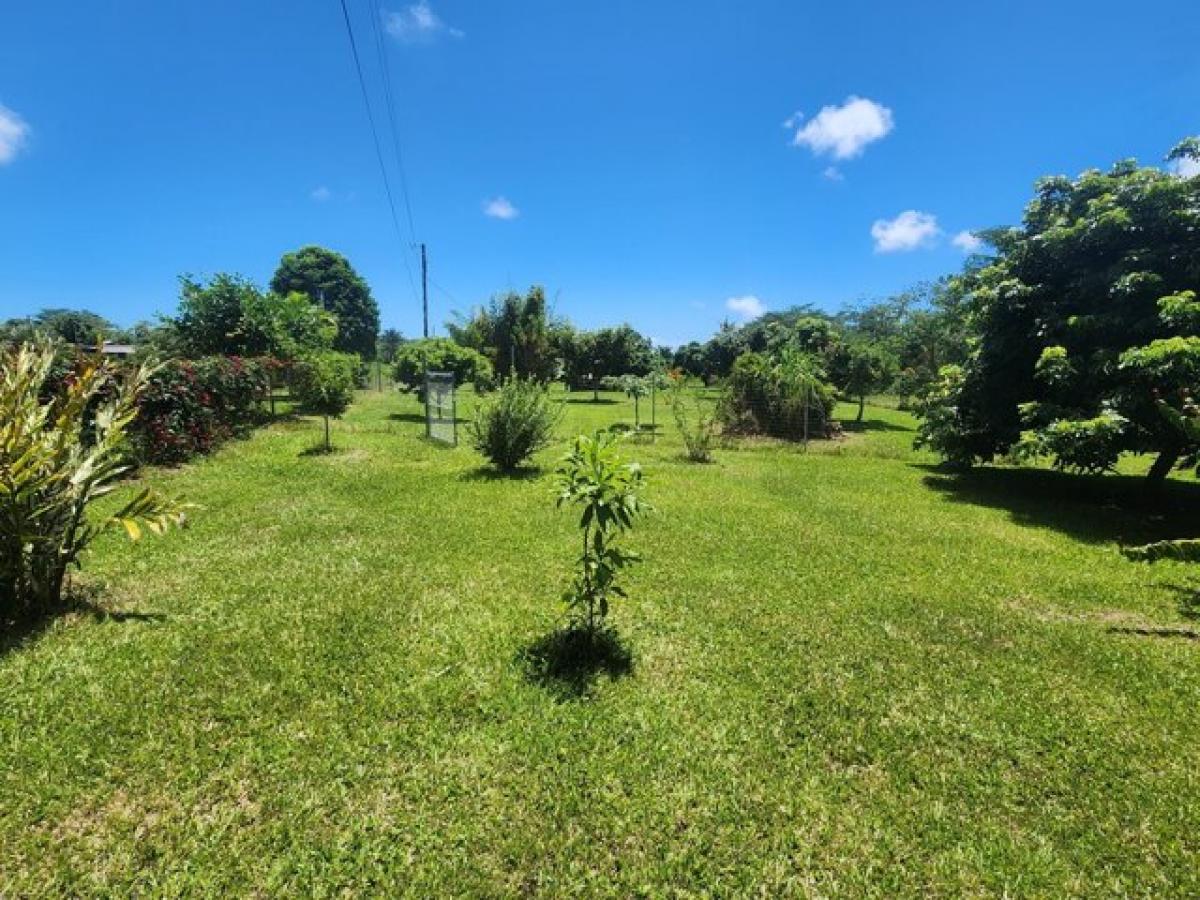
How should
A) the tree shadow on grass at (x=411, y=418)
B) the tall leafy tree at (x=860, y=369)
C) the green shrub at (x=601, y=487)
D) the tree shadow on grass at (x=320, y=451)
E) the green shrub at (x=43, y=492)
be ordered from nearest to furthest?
the green shrub at (x=601, y=487) < the green shrub at (x=43, y=492) < the tree shadow on grass at (x=320, y=451) < the tree shadow on grass at (x=411, y=418) < the tall leafy tree at (x=860, y=369)

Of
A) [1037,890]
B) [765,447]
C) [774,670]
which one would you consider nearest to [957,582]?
[774,670]

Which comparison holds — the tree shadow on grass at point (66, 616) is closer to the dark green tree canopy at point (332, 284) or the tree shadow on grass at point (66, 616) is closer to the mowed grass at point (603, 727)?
the mowed grass at point (603, 727)

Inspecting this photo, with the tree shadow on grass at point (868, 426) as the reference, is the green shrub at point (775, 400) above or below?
above

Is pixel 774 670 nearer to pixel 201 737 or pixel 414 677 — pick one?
pixel 414 677

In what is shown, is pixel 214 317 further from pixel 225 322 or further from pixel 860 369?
pixel 860 369

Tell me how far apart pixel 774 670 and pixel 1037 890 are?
5.50ft

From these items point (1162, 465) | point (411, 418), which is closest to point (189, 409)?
point (411, 418)

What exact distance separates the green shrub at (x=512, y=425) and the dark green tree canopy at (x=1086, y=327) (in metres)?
7.12

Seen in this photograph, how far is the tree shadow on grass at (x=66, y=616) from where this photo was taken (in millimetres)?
3781

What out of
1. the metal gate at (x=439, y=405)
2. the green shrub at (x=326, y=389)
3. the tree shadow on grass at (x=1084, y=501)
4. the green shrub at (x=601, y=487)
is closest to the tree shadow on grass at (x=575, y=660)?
the green shrub at (x=601, y=487)

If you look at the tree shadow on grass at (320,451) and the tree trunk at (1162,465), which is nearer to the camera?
the tree trunk at (1162,465)

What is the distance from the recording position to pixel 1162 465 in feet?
27.2

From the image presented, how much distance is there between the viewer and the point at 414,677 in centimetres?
359

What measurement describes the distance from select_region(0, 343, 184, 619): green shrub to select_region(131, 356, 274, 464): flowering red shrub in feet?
12.7
